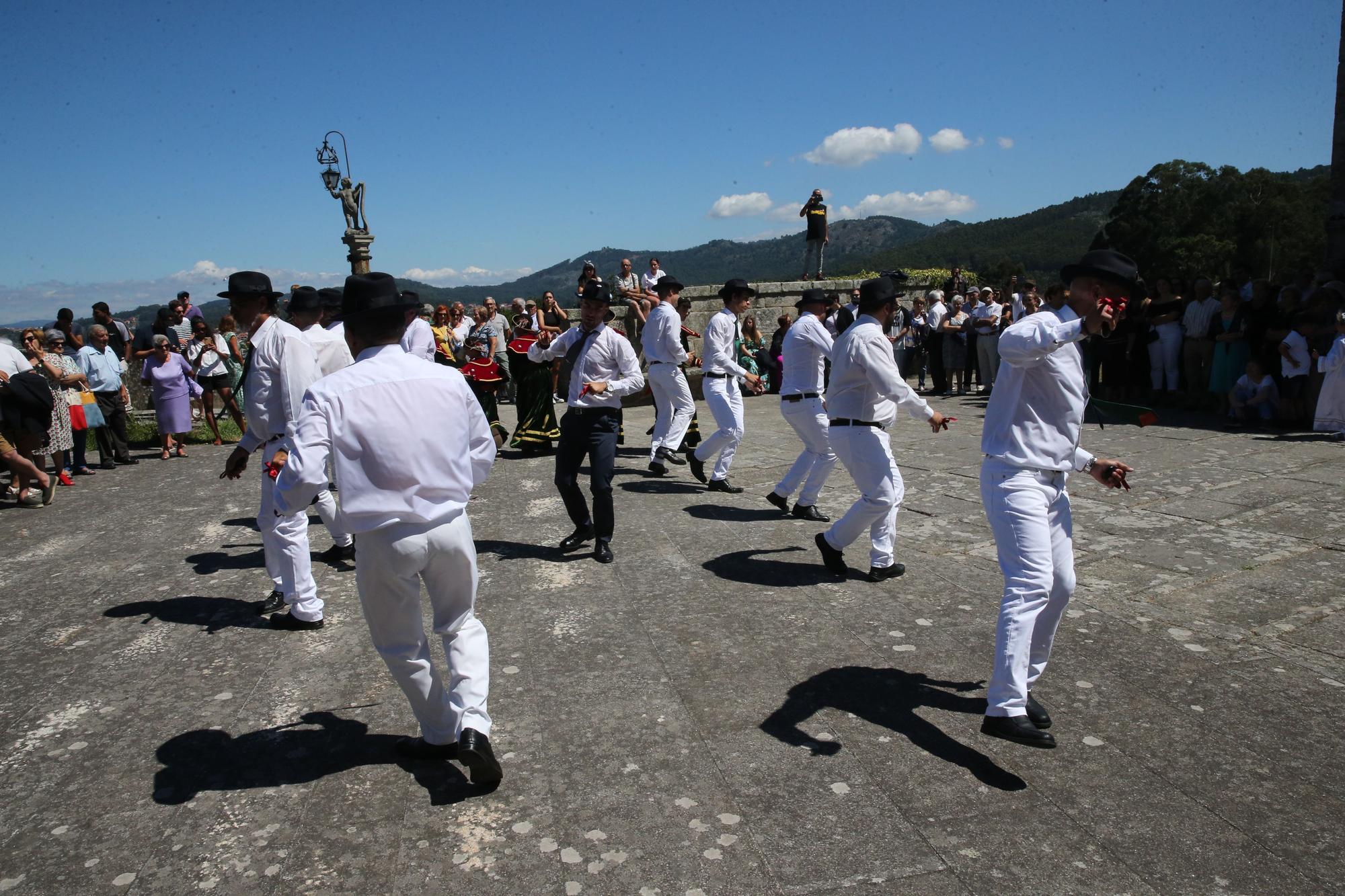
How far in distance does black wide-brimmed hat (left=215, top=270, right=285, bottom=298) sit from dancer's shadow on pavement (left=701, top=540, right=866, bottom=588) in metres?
3.26

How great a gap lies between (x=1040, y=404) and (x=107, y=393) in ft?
38.0

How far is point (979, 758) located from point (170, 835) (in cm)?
301

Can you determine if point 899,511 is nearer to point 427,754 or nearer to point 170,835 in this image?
→ point 427,754

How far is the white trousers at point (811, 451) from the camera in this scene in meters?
7.08

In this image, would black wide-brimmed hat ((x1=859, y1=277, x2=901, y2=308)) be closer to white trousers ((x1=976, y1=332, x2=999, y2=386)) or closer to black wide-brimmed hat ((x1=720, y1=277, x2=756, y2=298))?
black wide-brimmed hat ((x1=720, y1=277, x2=756, y2=298))

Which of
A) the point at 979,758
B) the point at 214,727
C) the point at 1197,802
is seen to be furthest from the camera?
the point at 214,727

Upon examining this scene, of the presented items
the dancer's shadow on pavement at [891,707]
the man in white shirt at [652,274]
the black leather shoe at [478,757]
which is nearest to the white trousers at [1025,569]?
the dancer's shadow on pavement at [891,707]

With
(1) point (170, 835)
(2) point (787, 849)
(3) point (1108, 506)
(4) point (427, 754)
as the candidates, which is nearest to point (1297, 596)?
(3) point (1108, 506)

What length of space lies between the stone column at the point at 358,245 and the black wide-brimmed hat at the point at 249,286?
14.2 m

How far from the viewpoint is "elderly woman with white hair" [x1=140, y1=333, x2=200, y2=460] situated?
11.4 metres

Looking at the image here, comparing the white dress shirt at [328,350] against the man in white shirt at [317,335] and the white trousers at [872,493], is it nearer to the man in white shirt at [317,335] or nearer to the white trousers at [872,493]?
the man in white shirt at [317,335]

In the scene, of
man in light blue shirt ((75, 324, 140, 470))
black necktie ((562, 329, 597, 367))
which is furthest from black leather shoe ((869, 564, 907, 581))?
man in light blue shirt ((75, 324, 140, 470))

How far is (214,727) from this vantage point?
391cm

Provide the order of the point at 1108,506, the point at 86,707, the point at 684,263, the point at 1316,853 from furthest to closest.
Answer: the point at 684,263
the point at 1108,506
the point at 86,707
the point at 1316,853
